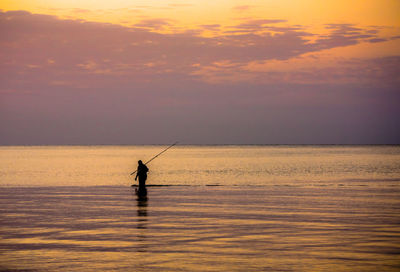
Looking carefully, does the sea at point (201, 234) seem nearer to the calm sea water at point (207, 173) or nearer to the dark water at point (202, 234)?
the dark water at point (202, 234)

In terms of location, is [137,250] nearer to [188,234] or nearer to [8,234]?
[188,234]

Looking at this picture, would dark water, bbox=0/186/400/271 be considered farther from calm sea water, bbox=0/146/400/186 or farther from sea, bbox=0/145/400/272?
calm sea water, bbox=0/146/400/186

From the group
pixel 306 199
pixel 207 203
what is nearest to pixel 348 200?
pixel 306 199

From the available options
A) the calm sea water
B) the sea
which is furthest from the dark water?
the calm sea water

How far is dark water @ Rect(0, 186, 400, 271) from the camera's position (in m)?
12.3

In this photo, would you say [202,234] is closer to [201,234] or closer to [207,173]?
[201,234]

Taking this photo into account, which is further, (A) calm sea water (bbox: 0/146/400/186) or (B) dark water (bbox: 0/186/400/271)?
(A) calm sea water (bbox: 0/146/400/186)

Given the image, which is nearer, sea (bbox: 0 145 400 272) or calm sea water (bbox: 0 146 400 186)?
sea (bbox: 0 145 400 272)

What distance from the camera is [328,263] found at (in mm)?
12125

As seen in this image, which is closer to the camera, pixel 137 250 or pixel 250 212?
pixel 137 250

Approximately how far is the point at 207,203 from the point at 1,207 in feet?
26.6

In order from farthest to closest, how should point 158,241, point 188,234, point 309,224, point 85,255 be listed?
point 309,224
point 188,234
point 158,241
point 85,255

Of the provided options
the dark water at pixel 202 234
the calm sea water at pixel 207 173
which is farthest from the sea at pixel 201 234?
the calm sea water at pixel 207 173

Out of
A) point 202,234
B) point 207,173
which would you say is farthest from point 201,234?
point 207,173
